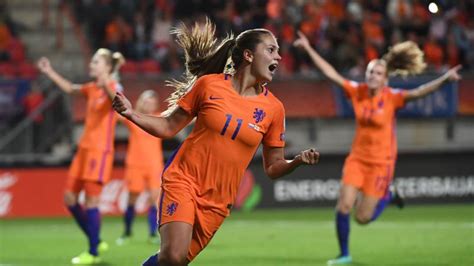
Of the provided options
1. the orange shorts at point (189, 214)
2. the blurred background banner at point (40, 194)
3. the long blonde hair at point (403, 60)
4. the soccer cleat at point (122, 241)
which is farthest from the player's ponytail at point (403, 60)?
the blurred background banner at point (40, 194)

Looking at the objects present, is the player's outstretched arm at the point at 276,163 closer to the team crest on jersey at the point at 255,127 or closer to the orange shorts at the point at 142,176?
the team crest on jersey at the point at 255,127

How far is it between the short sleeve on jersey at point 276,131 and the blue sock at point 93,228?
181 inches

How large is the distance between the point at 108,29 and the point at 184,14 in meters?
1.89

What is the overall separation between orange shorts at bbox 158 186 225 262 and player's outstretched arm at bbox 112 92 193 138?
→ 43 centimetres

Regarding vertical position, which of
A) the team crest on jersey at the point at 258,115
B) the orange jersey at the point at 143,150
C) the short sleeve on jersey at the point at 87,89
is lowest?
the orange jersey at the point at 143,150

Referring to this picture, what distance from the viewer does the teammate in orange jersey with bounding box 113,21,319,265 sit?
6984mm

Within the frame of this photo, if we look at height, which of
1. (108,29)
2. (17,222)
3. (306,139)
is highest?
(108,29)

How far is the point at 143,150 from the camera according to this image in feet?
49.9

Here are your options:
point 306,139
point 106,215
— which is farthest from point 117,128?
point 306,139

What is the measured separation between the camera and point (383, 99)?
1198cm

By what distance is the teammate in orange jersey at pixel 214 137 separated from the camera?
6.98m

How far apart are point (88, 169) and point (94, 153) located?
26 cm

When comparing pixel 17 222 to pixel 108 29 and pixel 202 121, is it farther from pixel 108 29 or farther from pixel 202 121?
pixel 202 121

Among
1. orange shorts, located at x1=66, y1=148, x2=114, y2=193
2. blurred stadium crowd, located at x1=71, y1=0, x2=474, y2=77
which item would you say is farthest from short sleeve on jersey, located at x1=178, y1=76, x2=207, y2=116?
blurred stadium crowd, located at x1=71, y1=0, x2=474, y2=77
